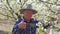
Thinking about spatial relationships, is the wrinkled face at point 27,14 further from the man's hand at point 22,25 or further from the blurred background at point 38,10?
the blurred background at point 38,10

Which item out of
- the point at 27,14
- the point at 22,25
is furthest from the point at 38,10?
the point at 22,25

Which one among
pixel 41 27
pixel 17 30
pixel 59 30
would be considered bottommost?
pixel 59 30

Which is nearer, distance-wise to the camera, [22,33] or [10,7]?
[22,33]

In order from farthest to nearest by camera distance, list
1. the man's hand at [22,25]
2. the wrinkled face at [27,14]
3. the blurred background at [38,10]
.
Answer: the blurred background at [38,10] → the wrinkled face at [27,14] → the man's hand at [22,25]

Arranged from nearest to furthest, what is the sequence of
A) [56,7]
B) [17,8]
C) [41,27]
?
[41,27] < [17,8] < [56,7]

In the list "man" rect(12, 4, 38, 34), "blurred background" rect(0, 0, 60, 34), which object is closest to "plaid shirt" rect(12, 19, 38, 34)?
"man" rect(12, 4, 38, 34)

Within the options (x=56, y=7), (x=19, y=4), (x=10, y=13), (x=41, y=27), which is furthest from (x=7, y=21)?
(x=56, y=7)

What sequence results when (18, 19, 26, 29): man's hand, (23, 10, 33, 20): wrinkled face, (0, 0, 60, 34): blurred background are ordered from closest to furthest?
(18, 19, 26, 29): man's hand → (23, 10, 33, 20): wrinkled face → (0, 0, 60, 34): blurred background

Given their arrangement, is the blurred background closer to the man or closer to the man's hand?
the man

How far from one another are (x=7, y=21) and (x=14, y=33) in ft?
2.57

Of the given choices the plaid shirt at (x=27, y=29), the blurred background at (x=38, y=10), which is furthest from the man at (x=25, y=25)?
the blurred background at (x=38, y=10)

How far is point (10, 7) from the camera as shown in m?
2.52

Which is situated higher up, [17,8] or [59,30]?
[17,8]

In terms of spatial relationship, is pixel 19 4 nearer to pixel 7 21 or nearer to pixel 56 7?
pixel 7 21
